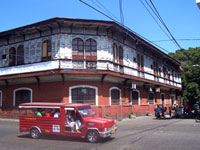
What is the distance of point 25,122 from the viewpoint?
37.2 feet

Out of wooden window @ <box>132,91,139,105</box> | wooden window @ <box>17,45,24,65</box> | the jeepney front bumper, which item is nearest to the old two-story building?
Result: wooden window @ <box>17,45,24,65</box>

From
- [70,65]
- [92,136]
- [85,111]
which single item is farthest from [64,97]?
[92,136]

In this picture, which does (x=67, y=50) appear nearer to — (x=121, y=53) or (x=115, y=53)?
(x=115, y=53)

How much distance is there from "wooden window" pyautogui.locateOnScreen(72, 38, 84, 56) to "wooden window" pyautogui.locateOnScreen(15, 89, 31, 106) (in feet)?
19.7

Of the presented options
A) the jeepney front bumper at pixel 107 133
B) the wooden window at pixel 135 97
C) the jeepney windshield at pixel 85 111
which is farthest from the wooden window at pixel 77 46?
the jeepney front bumper at pixel 107 133

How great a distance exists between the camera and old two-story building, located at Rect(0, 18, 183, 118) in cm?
1783

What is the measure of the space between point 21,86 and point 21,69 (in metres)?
1.84

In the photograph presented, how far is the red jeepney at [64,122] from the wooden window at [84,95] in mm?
6747

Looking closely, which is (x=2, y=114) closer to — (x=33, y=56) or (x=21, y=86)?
(x=21, y=86)

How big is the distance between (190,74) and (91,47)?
2533 centimetres

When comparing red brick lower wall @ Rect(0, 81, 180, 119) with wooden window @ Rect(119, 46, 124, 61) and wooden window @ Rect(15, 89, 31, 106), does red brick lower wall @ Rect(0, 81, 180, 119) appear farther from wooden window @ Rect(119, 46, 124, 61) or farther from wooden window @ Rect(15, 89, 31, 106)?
wooden window @ Rect(119, 46, 124, 61)

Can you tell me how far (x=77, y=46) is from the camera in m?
18.3

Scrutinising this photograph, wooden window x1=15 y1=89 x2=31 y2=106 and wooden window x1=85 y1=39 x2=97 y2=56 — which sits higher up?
wooden window x1=85 y1=39 x2=97 y2=56

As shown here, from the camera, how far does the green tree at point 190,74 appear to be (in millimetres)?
34719
